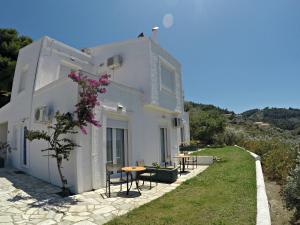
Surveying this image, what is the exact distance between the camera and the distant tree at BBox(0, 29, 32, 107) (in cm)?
2262

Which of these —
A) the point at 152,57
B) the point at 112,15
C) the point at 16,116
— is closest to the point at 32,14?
the point at 112,15

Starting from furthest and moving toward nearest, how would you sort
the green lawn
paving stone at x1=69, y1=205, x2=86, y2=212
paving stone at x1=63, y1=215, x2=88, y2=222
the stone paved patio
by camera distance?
paving stone at x1=69, y1=205, x2=86, y2=212, the stone paved patio, paving stone at x1=63, y1=215, x2=88, y2=222, the green lawn

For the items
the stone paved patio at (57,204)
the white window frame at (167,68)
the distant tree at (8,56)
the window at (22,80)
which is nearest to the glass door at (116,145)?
the stone paved patio at (57,204)

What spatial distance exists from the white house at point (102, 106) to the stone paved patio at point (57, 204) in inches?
35.6

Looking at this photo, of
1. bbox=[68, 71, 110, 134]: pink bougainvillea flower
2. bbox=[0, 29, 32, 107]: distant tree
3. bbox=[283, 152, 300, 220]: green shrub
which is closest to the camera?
bbox=[283, 152, 300, 220]: green shrub

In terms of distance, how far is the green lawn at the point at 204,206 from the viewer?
6.20 metres

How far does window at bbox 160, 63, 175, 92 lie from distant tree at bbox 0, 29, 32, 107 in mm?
15314

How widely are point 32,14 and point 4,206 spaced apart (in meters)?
11.5

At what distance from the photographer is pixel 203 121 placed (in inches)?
1355

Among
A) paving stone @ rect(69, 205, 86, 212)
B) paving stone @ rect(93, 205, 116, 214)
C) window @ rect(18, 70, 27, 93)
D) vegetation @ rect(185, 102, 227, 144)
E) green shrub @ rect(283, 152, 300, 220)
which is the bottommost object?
paving stone @ rect(93, 205, 116, 214)

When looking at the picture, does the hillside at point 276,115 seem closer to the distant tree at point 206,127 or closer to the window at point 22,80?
the distant tree at point 206,127

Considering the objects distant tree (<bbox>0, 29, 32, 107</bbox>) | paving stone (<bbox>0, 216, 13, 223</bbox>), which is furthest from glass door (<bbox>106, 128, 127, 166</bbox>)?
distant tree (<bbox>0, 29, 32, 107</bbox>)

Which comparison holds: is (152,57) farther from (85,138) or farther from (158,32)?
(85,138)

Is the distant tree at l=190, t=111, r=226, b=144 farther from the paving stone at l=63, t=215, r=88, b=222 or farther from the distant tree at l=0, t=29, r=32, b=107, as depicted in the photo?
the paving stone at l=63, t=215, r=88, b=222
